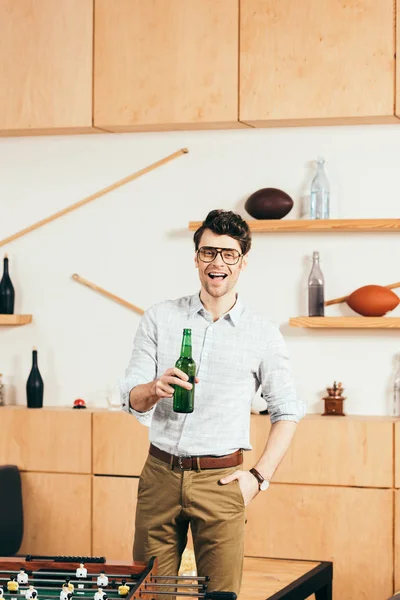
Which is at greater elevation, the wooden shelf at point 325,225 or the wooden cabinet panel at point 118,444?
the wooden shelf at point 325,225

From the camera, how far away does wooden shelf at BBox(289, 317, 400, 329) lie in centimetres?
437

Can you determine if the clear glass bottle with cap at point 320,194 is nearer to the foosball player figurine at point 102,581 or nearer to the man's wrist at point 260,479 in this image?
the man's wrist at point 260,479

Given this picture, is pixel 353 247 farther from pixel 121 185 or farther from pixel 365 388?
pixel 121 185

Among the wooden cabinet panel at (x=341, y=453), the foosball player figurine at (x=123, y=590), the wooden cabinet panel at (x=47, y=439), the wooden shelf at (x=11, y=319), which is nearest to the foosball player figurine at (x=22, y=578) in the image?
the foosball player figurine at (x=123, y=590)

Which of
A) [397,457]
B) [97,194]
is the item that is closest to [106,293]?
[97,194]

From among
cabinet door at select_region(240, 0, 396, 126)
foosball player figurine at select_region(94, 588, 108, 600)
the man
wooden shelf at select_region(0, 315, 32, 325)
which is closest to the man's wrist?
the man

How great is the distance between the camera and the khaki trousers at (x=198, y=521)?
9.14ft

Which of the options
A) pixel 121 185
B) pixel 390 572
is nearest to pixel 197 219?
pixel 121 185

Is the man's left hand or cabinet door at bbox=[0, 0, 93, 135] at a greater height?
cabinet door at bbox=[0, 0, 93, 135]

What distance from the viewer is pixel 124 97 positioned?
454cm

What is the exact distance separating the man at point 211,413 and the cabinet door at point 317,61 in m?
1.65

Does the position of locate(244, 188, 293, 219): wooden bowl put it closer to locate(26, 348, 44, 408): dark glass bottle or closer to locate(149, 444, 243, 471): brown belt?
locate(26, 348, 44, 408): dark glass bottle

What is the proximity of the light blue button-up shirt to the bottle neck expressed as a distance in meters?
0.09

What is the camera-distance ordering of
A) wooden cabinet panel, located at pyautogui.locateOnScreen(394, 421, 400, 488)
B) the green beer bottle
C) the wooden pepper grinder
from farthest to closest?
1. the wooden pepper grinder
2. wooden cabinet panel, located at pyautogui.locateOnScreen(394, 421, 400, 488)
3. the green beer bottle
